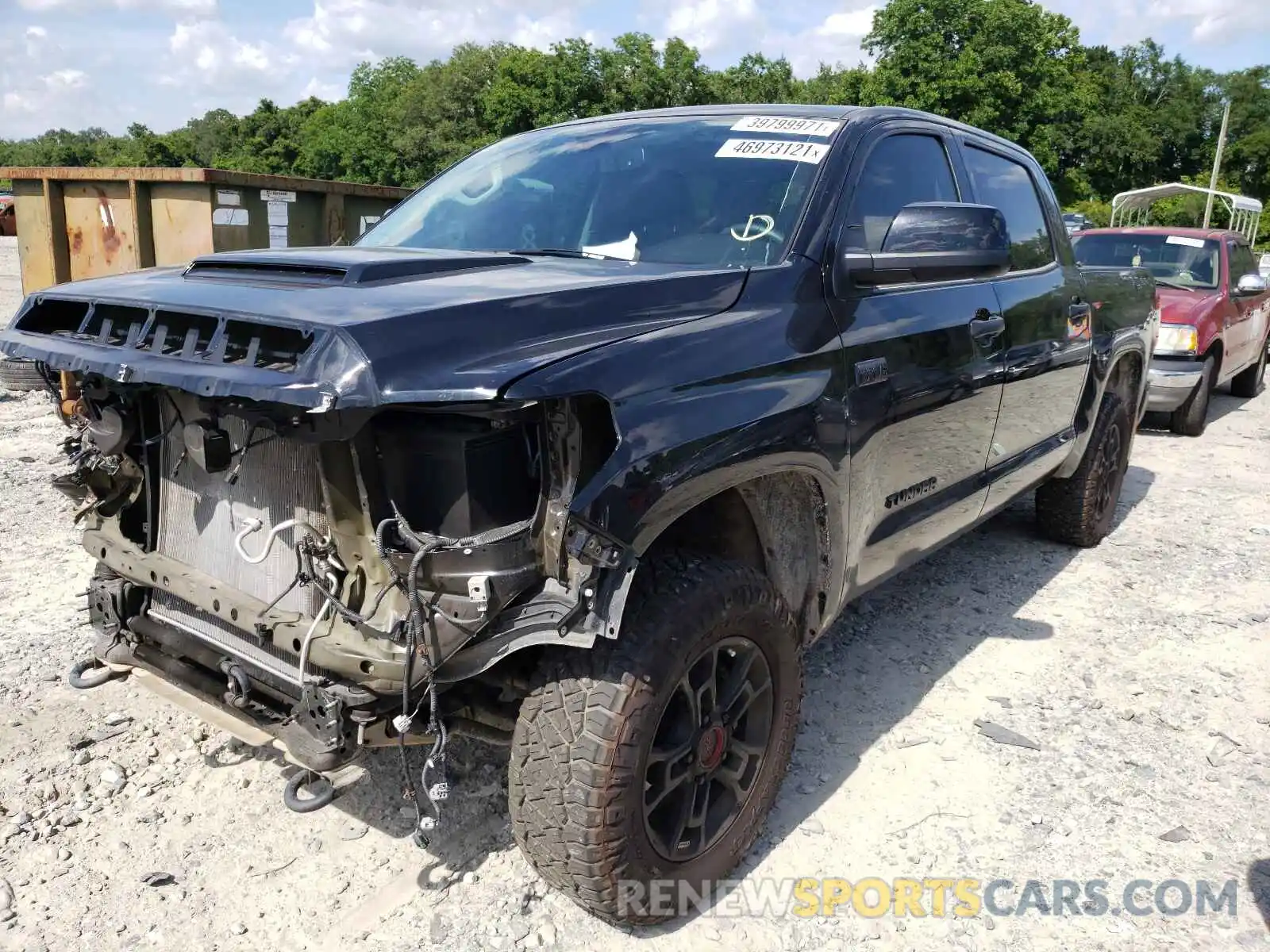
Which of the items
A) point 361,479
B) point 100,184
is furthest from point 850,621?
point 100,184

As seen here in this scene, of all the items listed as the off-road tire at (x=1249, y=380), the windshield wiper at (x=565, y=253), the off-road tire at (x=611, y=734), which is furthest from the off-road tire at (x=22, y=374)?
the off-road tire at (x=1249, y=380)

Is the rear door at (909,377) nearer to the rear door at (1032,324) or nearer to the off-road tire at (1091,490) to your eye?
the rear door at (1032,324)

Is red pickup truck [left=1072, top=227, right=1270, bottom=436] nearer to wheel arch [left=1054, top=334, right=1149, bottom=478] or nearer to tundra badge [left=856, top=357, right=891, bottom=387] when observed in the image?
wheel arch [left=1054, top=334, right=1149, bottom=478]

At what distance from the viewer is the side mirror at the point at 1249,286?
9039 mm

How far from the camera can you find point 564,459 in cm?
193

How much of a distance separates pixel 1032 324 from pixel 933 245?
54.9 inches

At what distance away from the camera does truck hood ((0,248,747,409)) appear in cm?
176

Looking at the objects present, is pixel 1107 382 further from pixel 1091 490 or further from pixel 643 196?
pixel 643 196

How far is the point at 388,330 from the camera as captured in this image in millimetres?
1781

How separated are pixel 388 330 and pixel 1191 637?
12.9 feet

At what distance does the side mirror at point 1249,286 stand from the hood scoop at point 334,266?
8.73 metres

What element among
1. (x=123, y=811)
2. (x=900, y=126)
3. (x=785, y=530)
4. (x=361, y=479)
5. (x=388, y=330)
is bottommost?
(x=123, y=811)

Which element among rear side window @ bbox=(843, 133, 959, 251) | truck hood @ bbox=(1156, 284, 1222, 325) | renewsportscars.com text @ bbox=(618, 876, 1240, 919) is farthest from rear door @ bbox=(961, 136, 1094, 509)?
truck hood @ bbox=(1156, 284, 1222, 325)

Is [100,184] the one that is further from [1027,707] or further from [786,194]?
[1027,707]
